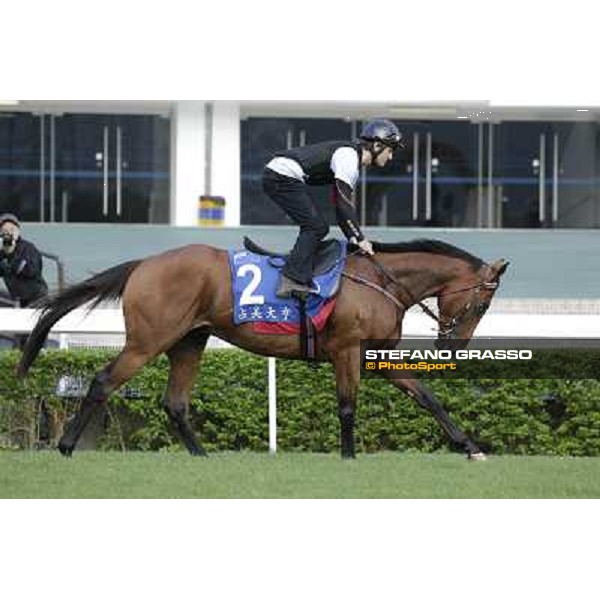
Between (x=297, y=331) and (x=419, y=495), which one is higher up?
(x=297, y=331)

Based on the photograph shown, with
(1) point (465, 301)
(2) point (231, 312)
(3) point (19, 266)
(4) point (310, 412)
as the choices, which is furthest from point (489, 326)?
(3) point (19, 266)

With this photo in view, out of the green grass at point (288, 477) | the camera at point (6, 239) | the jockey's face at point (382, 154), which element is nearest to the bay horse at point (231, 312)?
the green grass at point (288, 477)

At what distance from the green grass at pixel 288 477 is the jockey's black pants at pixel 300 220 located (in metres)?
1.06

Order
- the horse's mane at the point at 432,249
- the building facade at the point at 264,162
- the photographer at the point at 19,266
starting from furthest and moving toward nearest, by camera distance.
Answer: the building facade at the point at 264,162 < the photographer at the point at 19,266 < the horse's mane at the point at 432,249

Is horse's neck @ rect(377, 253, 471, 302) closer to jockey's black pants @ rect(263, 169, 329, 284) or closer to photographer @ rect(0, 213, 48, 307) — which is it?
jockey's black pants @ rect(263, 169, 329, 284)

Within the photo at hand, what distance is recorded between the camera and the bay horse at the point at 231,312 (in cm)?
826

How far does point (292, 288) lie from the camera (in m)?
8.22

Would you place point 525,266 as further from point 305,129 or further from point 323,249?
point 323,249

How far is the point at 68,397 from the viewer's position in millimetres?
9969

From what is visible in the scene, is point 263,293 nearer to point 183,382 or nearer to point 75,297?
point 183,382

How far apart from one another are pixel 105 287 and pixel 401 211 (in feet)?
32.5

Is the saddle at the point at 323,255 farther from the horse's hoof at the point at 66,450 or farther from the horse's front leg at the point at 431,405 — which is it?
the horse's hoof at the point at 66,450

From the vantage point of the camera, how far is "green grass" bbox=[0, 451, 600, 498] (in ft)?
22.9
